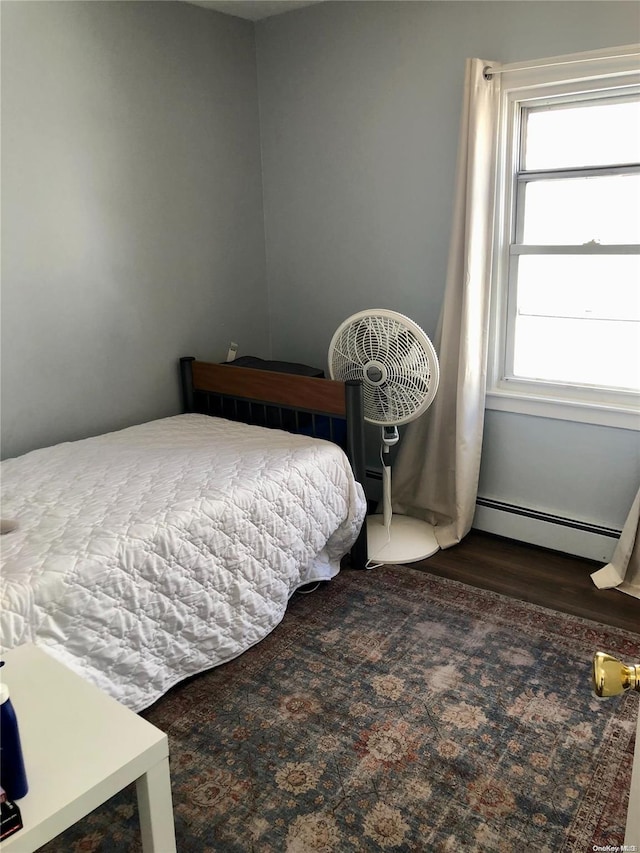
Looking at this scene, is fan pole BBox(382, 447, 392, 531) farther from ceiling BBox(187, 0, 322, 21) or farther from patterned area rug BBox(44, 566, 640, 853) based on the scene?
ceiling BBox(187, 0, 322, 21)

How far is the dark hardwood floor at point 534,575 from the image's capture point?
2.68 meters

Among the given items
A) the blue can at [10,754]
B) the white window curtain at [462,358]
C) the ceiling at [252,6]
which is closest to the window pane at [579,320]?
the white window curtain at [462,358]

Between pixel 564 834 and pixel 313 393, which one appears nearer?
pixel 564 834

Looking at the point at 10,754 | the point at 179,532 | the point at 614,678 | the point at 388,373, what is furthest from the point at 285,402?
the point at 614,678

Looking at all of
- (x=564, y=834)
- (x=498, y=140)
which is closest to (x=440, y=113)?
(x=498, y=140)

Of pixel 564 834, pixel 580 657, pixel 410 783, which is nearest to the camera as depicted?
pixel 564 834

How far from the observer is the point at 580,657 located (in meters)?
2.38

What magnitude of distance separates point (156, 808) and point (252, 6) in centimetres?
332

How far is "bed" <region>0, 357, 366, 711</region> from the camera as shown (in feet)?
6.37

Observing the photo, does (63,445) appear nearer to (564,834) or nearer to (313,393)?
(313,393)

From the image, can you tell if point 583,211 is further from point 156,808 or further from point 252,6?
point 156,808

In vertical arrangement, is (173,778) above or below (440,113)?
below

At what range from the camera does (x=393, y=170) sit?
328 centimetres

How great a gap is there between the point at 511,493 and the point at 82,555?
2003 millimetres
